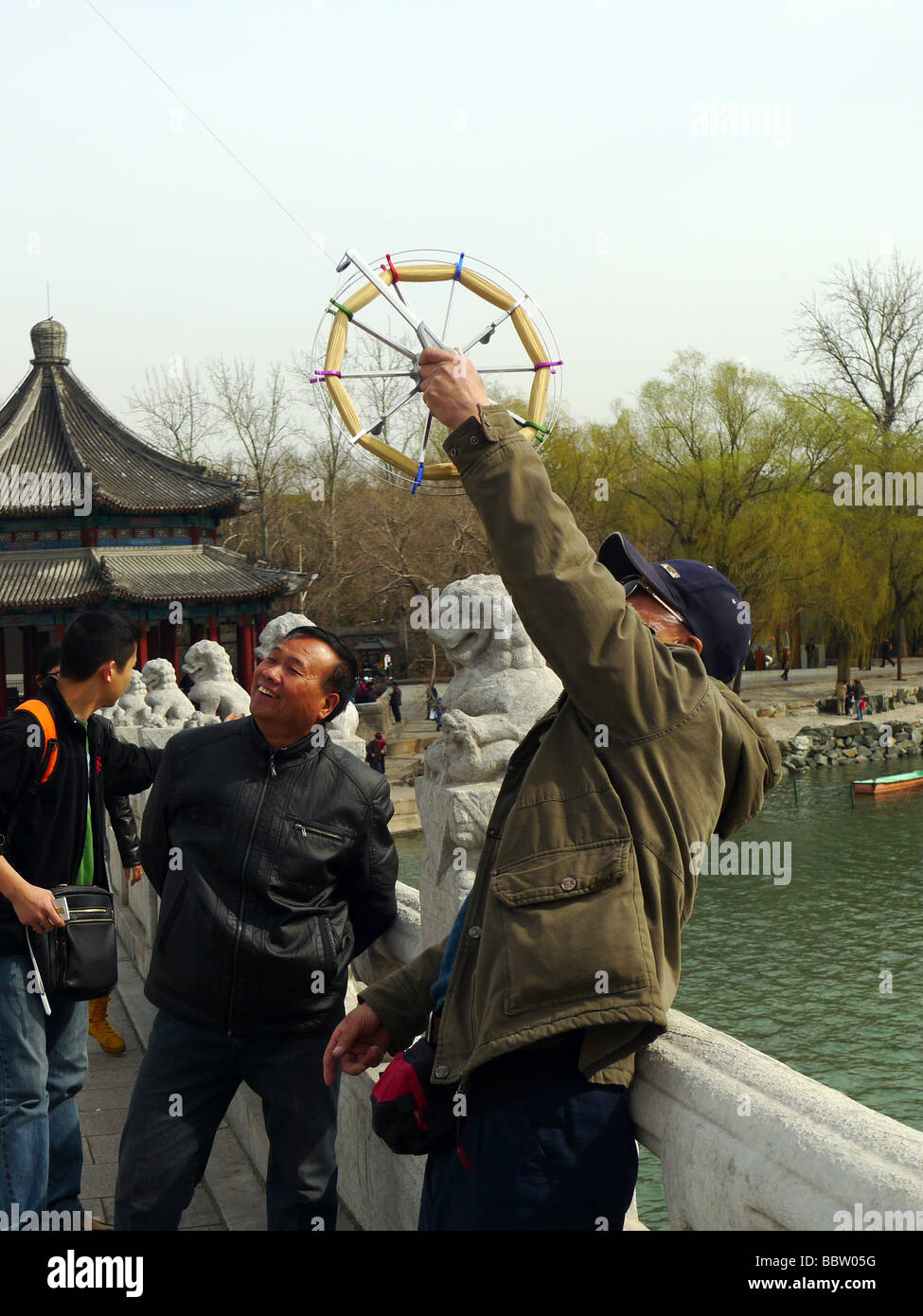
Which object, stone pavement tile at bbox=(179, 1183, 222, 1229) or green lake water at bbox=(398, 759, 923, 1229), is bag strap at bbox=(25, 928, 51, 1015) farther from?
green lake water at bbox=(398, 759, 923, 1229)

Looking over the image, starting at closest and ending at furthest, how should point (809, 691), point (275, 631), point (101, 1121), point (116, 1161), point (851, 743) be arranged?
point (116, 1161) → point (101, 1121) → point (275, 631) → point (851, 743) → point (809, 691)

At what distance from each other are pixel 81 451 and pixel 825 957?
17960 mm

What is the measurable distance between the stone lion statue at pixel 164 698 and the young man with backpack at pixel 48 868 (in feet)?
24.3

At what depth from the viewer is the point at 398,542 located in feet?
85.0

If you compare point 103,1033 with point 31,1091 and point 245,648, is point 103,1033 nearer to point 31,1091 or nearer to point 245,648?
point 31,1091

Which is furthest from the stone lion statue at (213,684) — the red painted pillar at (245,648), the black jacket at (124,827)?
the red painted pillar at (245,648)

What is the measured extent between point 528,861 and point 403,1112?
1.58 ft

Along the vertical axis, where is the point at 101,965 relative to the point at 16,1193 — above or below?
above

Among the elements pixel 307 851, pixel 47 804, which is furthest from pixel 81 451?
pixel 307 851

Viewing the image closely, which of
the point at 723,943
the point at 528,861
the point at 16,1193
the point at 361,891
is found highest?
the point at 528,861

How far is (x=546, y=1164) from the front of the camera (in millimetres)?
1651
